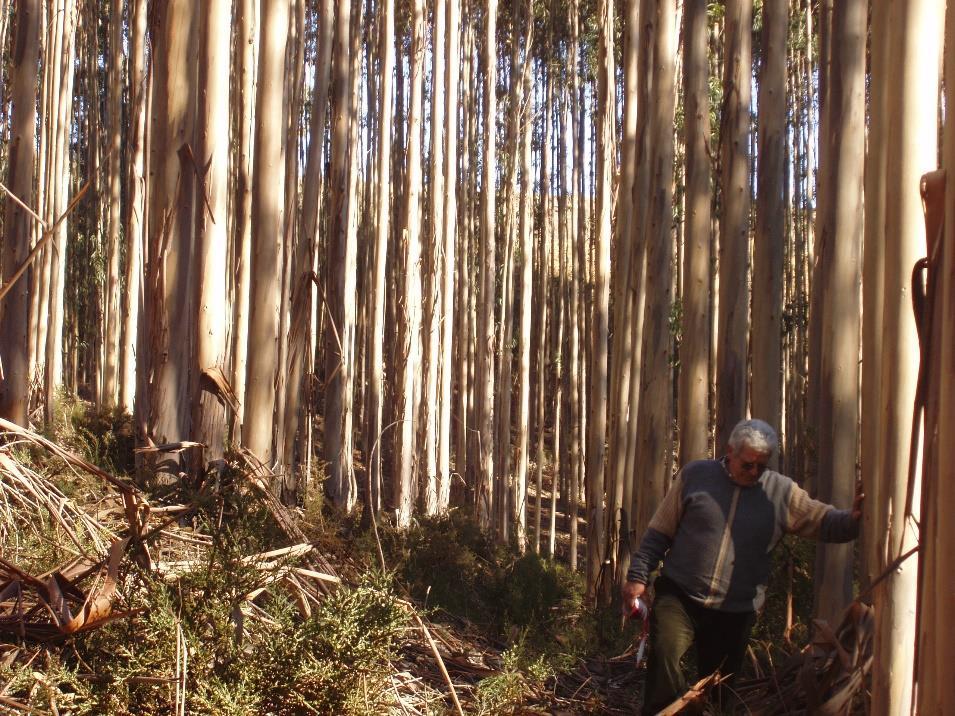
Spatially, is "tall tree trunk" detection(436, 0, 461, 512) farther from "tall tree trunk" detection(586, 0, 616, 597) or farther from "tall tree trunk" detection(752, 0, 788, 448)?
"tall tree trunk" detection(752, 0, 788, 448)

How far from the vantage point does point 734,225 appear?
5.77 meters

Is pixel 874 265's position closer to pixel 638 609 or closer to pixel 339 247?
A: pixel 638 609

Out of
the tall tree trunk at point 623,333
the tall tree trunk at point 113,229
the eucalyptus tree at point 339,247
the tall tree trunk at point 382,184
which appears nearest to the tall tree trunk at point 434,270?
the tall tree trunk at point 382,184

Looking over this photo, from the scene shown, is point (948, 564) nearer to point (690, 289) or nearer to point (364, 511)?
point (690, 289)

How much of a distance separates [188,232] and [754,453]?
2904 millimetres

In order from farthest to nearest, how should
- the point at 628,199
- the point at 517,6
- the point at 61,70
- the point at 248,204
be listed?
1. the point at 517,6
2. the point at 61,70
3. the point at 628,199
4. the point at 248,204

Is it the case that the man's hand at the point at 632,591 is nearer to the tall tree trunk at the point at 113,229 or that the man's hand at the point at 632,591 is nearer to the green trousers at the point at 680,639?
the green trousers at the point at 680,639

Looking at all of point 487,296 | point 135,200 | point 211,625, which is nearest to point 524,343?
point 487,296

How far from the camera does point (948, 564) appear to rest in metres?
1.17

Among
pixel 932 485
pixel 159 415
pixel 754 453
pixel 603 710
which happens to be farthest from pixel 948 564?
pixel 159 415

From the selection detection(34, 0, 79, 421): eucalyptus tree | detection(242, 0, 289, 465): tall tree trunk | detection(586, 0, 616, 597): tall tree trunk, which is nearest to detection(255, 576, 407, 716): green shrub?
detection(242, 0, 289, 465): tall tree trunk

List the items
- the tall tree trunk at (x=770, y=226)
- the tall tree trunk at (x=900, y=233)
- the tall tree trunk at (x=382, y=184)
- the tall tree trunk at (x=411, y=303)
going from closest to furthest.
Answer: the tall tree trunk at (x=900, y=233), the tall tree trunk at (x=770, y=226), the tall tree trunk at (x=411, y=303), the tall tree trunk at (x=382, y=184)

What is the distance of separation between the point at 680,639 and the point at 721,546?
40cm

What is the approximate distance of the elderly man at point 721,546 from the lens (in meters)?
3.79
